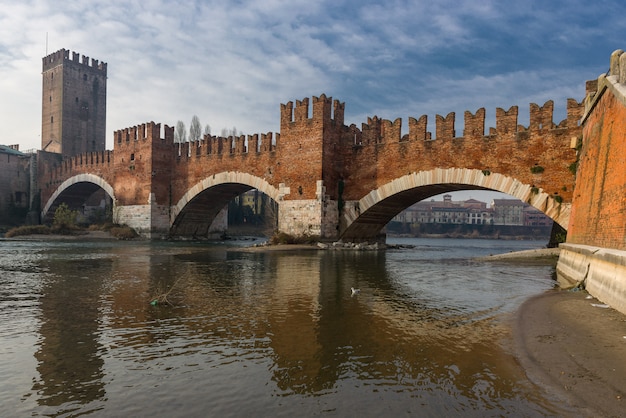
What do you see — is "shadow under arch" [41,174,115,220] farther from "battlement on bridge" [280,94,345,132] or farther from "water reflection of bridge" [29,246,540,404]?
"water reflection of bridge" [29,246,540,404]

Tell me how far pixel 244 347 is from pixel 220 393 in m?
1.35

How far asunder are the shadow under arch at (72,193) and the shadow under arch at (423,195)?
25.4 m

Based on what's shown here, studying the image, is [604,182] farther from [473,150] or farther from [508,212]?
[508,212]

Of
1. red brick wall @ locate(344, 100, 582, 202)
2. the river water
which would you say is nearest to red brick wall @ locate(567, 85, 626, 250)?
the river water

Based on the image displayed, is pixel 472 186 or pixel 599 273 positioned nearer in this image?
pixel 599 273

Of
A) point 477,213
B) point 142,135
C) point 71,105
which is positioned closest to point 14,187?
point 71,105

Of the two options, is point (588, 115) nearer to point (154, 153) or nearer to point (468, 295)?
point (468, 295)

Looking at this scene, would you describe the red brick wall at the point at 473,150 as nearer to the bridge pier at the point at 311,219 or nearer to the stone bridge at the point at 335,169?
the stone bridge at the point at 335,169

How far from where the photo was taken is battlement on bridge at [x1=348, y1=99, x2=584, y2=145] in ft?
56.9

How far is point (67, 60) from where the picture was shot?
186 ft

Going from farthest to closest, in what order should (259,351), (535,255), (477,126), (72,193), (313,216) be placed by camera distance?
1. (72,193)
2. (313,216)
3. (477,126)
4. (535,255)
5. (259,351)

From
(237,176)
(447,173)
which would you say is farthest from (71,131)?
(447,173)

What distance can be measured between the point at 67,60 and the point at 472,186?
5476cm

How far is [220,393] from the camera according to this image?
389 cm
